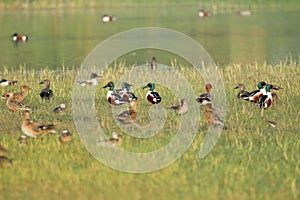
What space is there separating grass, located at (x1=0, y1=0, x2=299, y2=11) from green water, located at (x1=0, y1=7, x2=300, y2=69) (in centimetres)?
65

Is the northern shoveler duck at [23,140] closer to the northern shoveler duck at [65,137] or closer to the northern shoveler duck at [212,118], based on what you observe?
the northern shoveler duck at [65,137]

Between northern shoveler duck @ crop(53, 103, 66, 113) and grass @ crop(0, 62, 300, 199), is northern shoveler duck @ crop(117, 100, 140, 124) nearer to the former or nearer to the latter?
grass @ crop(0, 62, 300, 199)

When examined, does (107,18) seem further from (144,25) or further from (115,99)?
(115,99)

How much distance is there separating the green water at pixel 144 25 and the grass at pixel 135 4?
2.12 feet

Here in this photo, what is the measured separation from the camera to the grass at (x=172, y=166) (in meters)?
8.20

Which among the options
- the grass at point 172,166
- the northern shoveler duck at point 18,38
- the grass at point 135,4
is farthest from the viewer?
the grass at point 135,4

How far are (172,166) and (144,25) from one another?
26.0 meters

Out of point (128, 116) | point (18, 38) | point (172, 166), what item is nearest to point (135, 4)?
point (18, 38)

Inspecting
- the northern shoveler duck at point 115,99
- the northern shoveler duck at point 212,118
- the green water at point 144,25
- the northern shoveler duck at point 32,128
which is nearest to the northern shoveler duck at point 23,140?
the northern shoveler duck at point 32,128

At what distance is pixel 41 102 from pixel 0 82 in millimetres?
2412

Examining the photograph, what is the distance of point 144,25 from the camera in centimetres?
3472

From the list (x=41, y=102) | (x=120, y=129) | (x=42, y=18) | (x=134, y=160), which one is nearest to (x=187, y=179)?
(x=134, y=160)

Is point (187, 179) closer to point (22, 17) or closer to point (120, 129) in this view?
point (120, 129)

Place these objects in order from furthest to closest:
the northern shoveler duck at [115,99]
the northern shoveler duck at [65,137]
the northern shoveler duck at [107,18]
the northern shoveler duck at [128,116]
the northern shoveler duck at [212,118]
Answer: the northern shoveler duck at [107,18] → the northern shoveler duck at [115,99] → the northern shoveler duck at [128,116] → the northern shoveler duck at [212,118] → the northern shoveler duck at [65,137]
